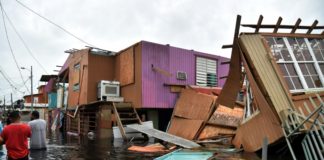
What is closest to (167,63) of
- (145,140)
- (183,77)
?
(183,77)

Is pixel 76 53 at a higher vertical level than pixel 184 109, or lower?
higher

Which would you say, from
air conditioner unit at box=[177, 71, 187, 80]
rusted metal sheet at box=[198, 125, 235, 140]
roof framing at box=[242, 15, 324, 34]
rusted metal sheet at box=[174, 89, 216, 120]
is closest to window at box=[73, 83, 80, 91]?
air conditioner unit at box=[177, 71, 187, 80]

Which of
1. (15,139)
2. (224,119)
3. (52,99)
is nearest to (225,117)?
(224,119)

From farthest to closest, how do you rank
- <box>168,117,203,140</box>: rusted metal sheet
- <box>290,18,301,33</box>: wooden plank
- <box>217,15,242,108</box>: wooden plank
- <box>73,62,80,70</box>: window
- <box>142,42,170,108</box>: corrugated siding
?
<box>73,62,80,70</box>: window < <box>142,42,170,108</box>: corrugated siding < <box>168,117,203,140</box>: rusted metal sheet < <box>217,15,242,108</box>: wooden plank < <box>290,18,301,33</box>: wooden plank

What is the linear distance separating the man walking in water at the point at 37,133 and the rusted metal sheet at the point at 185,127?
26.2 feet

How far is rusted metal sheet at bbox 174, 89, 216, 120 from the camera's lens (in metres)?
16.0

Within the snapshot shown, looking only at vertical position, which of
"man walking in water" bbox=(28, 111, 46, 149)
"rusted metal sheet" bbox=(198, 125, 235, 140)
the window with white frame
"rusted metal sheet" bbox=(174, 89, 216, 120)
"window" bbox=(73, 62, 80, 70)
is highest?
"window" bbox=(73, 62, 80, 70)

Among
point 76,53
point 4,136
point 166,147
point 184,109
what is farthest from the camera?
point 76,53

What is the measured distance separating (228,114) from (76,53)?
47.4 feet

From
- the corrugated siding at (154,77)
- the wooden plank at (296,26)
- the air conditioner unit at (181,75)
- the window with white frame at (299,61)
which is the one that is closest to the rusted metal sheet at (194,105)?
the corrugated siding at (154,77)

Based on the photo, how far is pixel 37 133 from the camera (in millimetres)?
9078

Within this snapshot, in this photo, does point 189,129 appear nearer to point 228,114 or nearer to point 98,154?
point 228,114

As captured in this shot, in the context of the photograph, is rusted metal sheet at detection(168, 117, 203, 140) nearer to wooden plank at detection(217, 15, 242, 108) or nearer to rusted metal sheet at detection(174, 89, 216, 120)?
rusted metal sheet at detection(174, 89, 216, 120)

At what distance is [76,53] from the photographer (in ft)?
82.4
